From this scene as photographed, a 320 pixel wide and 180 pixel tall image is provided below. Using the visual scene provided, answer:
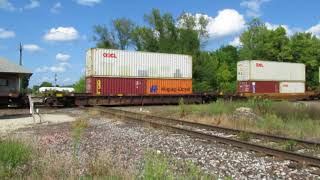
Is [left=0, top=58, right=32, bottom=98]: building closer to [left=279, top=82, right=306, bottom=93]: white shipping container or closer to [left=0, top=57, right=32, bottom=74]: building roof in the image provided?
[left=0, top=57, right=32, bottom=74]: building roof

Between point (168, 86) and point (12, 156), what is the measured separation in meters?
29.9

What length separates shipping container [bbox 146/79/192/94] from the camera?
35.9 m

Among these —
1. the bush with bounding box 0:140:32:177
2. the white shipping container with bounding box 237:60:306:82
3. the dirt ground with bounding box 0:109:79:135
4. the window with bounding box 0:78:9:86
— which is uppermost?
the white shipping container with bounding box 237:60:306:82

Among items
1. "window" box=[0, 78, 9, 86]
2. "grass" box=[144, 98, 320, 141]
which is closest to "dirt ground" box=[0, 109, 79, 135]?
"grass" box=[144, 98, 320, 141]

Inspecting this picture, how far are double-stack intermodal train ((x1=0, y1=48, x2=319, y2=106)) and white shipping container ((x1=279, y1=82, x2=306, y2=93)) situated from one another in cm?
136

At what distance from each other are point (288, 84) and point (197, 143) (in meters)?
35.4

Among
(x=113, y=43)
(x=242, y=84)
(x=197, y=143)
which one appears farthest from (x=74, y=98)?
(x=113, y=43)

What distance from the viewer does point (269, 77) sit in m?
42.6

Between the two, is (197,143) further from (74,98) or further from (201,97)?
(201,97)

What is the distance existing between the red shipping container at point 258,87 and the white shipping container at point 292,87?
904 millimetres

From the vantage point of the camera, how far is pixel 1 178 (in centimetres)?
593

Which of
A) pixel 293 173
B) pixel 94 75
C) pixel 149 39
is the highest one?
pixel 149 39

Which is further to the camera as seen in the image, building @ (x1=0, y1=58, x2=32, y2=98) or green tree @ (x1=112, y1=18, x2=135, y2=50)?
green tree @ (x1=112, y1=18, x2=135, y2=50)

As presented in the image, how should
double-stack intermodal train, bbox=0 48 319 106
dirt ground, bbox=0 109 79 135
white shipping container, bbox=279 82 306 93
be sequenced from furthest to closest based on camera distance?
1. white shipping container, bbox=279 82 306 93
2. double-stack intermodal train, bbox=0 48 319 106
3. dirt ground, bbox=0 109 79 135
